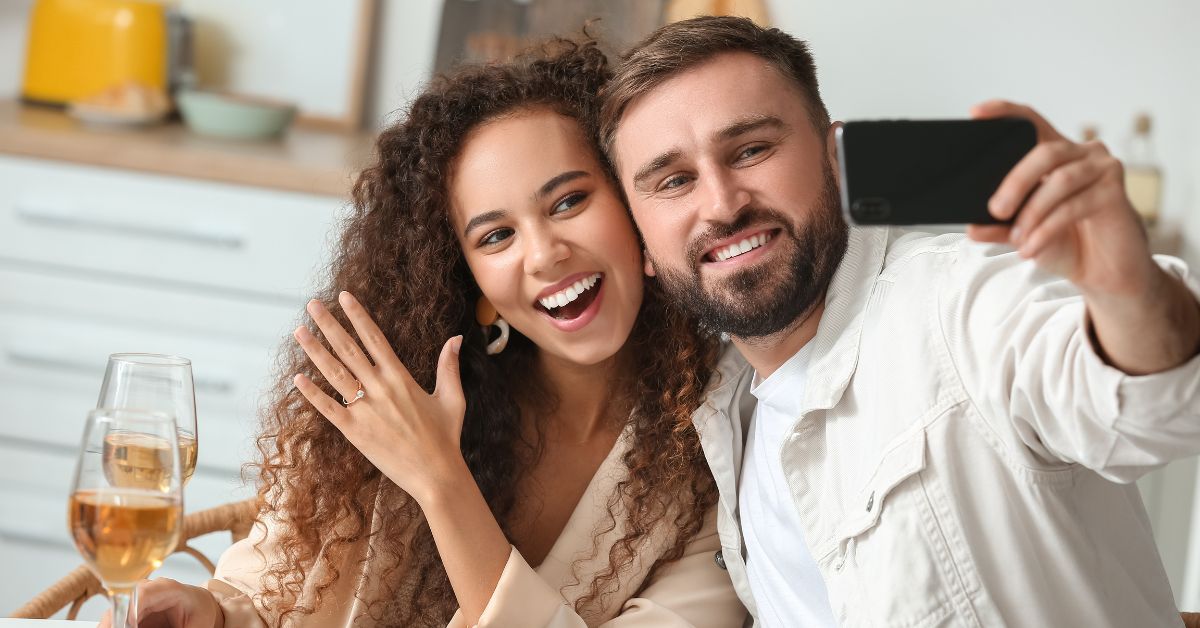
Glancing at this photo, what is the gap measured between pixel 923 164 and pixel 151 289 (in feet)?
6.48

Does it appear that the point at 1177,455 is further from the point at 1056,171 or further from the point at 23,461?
the point at 23,461

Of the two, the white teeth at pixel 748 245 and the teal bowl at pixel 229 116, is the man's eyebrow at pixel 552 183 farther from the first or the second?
the teal bowl at pixel 229 116

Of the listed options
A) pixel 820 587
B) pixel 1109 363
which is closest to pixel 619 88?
pixel 820 587

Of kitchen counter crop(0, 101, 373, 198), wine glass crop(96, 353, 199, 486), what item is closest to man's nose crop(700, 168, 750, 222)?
wine glass crop(96, 353, 199, 486)

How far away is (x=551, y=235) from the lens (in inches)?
57.6

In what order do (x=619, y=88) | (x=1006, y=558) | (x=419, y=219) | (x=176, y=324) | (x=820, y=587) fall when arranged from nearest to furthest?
(x=1006, y=558)
(x=820, y=587)
(x=619, y=88)
(x=419, y=219)
(x=176, y=324)

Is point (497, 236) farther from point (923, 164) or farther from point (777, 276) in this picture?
point (923, 164)

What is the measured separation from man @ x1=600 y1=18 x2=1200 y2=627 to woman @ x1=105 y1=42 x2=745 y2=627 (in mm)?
78

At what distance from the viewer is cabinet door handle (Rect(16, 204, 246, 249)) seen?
96.0 inches

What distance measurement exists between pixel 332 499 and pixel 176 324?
1142 millimetres

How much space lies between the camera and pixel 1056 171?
82cm

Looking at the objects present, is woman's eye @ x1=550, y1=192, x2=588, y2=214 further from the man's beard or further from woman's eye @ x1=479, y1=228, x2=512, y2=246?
the man's beard

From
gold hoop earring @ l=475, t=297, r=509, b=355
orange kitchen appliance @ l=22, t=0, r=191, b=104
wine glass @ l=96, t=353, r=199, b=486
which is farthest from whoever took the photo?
orange kitchen appliance @ l=22, t=0, r=191, b=104

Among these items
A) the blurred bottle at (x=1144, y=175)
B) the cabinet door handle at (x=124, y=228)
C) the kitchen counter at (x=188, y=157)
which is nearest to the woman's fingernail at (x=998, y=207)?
the kitchen counter at (x=188, y=157)
